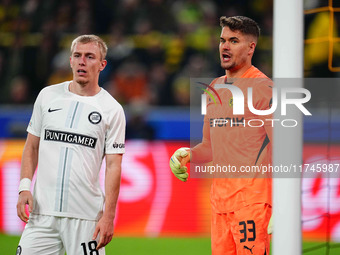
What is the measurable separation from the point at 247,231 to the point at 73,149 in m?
1.26

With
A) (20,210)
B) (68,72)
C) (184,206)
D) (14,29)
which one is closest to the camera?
(20,210)

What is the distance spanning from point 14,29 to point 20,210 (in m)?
7.33

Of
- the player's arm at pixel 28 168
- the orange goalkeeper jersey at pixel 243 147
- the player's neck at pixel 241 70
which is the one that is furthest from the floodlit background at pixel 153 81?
the player's arm at pixel 28 168

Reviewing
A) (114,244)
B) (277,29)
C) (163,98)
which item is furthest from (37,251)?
(163,98)

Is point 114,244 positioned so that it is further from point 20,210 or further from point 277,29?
point 277,29

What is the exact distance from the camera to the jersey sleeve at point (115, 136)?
14.2ft

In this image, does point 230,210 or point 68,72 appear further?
point 68,72

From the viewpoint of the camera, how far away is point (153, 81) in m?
10.3

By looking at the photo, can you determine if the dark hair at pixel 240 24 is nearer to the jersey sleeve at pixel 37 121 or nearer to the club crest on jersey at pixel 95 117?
the club crest on jersey at pixel 95 117

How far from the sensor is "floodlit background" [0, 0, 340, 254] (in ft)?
27.9

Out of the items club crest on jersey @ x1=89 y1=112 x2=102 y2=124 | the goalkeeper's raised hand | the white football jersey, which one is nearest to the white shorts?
the white football jersey

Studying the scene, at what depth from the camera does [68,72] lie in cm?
1019

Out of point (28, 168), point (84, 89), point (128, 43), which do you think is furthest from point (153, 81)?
point (28, 168)

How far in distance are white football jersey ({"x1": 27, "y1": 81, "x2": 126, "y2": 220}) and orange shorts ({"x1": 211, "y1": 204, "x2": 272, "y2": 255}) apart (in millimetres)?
867
